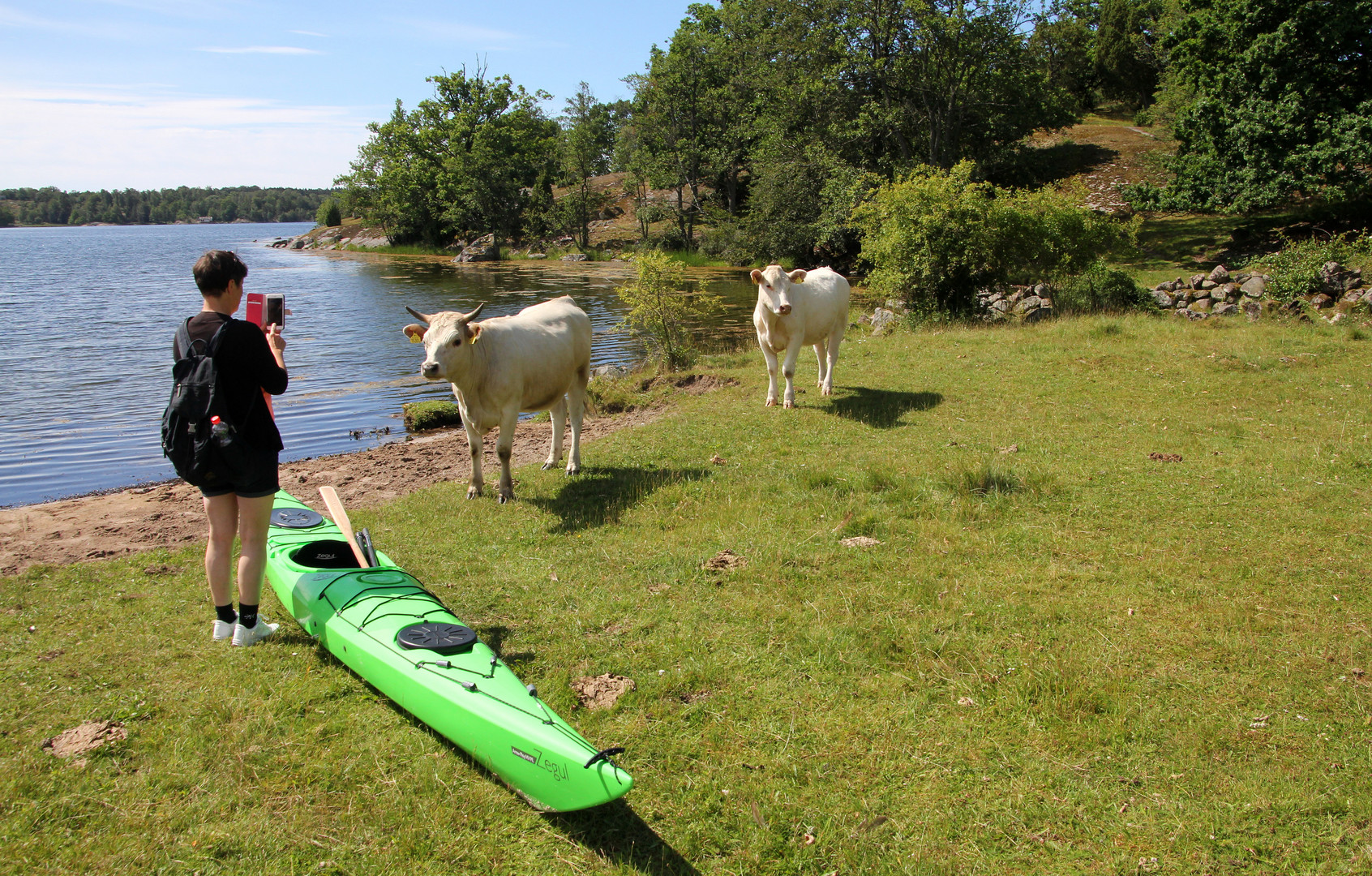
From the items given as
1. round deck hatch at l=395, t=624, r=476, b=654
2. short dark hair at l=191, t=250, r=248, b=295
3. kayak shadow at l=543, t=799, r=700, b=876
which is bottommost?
kayak shadow at l=543, t=799, r=700, b=876

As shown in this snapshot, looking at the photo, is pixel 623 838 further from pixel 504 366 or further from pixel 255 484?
pixel 504 366

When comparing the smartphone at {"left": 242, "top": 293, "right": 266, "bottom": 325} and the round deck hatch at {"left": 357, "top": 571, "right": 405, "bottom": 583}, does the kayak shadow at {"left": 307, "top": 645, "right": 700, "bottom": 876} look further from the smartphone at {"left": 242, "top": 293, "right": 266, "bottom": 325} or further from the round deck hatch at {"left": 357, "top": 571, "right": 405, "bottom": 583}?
the smartphone at {"left": 242, "top": 293, "right": 266, "bottom": 325}

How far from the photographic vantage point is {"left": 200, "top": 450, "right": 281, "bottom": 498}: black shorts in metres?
5.12

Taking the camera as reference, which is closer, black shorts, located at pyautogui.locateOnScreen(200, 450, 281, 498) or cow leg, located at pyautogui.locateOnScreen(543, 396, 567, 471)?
black shorts, located at pyautogui.locateOnScreen(200, 450, 281, 498)

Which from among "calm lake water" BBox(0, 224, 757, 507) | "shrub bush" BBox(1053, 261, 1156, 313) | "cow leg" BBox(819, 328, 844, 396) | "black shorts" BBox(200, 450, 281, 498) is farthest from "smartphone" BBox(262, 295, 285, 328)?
"shrub bush" BBox(1053, 261, 1156, 313)

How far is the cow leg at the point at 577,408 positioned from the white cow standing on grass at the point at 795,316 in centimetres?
323

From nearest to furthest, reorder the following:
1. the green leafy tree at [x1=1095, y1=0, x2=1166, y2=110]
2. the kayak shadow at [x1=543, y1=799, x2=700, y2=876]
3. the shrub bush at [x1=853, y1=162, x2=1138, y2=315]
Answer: the kayak shadow at [x1=543, y1=799, x2=700, y2=876] < the shrub bush at [x1=853, y1=162, x2=1138, y2=315] < the green leafy tree at [x1=1095, y1=0, x2=1166, y2=110]

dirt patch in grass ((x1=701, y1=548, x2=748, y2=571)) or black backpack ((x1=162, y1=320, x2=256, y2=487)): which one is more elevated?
black backpack ((x1=162, y1=320, x2=256, y2=487))

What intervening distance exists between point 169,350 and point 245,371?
2330 cm

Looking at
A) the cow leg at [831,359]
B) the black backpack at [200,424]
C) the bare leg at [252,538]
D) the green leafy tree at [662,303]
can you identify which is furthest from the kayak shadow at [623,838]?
the green leafy tree at [662,303]

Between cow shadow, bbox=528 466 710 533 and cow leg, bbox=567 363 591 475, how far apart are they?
0.17 metres

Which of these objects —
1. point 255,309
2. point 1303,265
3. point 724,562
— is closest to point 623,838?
point 724,562

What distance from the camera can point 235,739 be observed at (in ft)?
14.7

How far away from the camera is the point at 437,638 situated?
489cm
